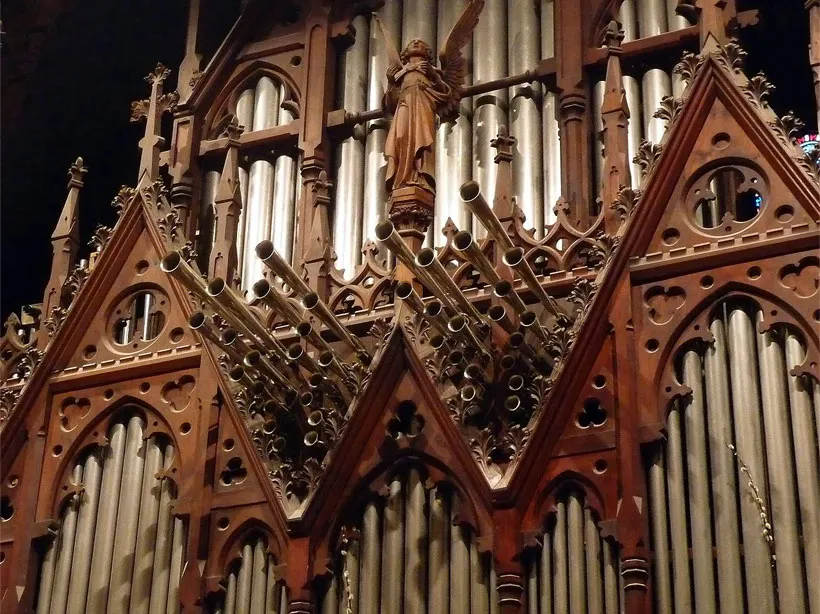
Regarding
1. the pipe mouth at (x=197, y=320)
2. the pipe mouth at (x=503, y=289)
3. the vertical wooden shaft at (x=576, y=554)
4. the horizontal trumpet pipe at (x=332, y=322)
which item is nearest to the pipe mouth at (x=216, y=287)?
the pipe mouth at (x=197, y=320)

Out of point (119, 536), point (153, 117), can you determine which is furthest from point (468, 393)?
point (153, 117)

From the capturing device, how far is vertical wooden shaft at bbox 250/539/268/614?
1191cm

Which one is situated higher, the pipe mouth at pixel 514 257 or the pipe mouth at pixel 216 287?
the pipe mouth at pixel 216 287

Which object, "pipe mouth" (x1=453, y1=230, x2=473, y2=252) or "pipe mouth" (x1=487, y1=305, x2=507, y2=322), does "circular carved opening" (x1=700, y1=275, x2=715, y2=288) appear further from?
"pipe mouth" (x1=453, y1=230, x2=473, y2=252)

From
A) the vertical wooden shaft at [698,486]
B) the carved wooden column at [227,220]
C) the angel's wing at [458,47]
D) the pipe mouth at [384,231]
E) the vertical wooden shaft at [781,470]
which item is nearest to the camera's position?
the vertical wooden shaft at [781,470]

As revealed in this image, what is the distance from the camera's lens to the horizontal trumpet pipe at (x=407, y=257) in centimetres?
1170

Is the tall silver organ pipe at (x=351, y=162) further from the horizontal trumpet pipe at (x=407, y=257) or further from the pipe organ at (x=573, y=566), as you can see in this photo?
the pipe organ at (x=573, y=566)

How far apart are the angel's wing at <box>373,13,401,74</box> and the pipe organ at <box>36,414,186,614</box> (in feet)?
11.7

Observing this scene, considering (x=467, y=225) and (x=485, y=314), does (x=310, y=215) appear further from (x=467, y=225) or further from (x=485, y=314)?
(x=485, y=314)

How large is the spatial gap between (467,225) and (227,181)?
2002 mm

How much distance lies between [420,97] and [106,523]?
4.10m

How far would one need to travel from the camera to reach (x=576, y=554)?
36.3 ft

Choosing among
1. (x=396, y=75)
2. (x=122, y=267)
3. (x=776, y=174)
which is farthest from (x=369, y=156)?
(x=776, y=174)

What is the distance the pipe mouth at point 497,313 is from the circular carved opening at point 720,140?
196cm
